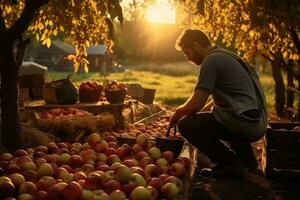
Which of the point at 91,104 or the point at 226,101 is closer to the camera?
the point at 226,101

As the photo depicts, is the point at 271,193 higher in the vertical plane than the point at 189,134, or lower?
lower

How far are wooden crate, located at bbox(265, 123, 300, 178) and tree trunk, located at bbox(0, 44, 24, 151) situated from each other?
10.3 ft

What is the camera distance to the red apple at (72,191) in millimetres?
4234

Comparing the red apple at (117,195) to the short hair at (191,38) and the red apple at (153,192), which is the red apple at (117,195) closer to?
the red apple at (153,192)

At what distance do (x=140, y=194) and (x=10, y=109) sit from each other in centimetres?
271

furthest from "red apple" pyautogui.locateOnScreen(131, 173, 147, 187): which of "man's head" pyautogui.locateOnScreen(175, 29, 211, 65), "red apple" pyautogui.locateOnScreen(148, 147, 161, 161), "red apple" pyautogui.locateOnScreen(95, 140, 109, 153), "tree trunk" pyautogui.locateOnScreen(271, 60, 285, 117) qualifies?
"tree trunk" pyautogui.locateOnScreen(271, 60, 285, 117)

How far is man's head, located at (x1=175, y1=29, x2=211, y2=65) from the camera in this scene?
616 centimetres

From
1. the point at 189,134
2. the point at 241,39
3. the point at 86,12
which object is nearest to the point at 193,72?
the point at 241,39

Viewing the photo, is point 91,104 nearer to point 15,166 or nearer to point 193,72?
point 15,166

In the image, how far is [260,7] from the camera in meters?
12.1

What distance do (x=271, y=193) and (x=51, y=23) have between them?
5334mm

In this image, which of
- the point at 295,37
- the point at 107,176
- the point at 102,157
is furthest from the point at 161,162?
the point at 295,37

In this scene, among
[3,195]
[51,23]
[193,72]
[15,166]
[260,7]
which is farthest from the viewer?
[193,72]

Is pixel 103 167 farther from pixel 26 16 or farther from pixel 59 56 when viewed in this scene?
pixel 59 56
